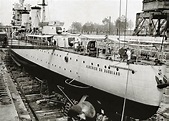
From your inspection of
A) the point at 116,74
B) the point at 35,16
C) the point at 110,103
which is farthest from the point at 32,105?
the point at 35,16

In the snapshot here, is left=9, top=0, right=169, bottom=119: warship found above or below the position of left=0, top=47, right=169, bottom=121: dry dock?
above

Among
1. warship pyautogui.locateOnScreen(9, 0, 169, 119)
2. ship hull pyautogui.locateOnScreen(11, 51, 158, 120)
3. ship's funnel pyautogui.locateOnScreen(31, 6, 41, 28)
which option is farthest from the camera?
ship's funnel pyautogui.locateOnScreen(31, 6, 41, 28)

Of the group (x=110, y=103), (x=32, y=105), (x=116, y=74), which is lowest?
(x=32, y=105)

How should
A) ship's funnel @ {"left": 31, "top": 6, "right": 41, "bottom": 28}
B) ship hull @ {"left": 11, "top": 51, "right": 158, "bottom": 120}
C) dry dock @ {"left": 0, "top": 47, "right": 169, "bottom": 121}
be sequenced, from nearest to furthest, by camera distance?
dry dock @ {"left": 0, "top": 47, "right": 169, "bottom": 121}
ship hull @ {"left": 11, "top": 51, "right": 158, "bottom": 120}
ship's funnel @ {"left": 31, "top": 6, "right": 41, "bottom": 28}

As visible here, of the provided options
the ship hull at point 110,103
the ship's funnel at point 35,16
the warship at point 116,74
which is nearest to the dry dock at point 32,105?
the ship hull at point 110,103

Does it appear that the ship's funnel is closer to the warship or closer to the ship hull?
the warship

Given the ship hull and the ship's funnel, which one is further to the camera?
the ship's funnel

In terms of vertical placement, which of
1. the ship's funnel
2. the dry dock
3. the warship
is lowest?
the dry dock

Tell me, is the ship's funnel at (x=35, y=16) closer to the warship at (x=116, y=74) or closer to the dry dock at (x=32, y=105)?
the warship at (x=116, y=74)

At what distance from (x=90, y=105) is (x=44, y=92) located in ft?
18.6

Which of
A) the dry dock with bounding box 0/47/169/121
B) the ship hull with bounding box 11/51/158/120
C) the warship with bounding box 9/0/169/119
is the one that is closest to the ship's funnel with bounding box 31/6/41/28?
the warship with bounding box 9/0/169/119

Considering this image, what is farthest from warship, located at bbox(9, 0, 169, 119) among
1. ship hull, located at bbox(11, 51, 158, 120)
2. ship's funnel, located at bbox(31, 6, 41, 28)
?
ship's funnel, located at bbox(31, 6, 41, 28)

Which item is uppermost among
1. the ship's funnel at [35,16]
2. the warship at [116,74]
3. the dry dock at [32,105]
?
the ship's funnel at [35,16]

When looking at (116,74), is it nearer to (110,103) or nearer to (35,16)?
(110,103)
